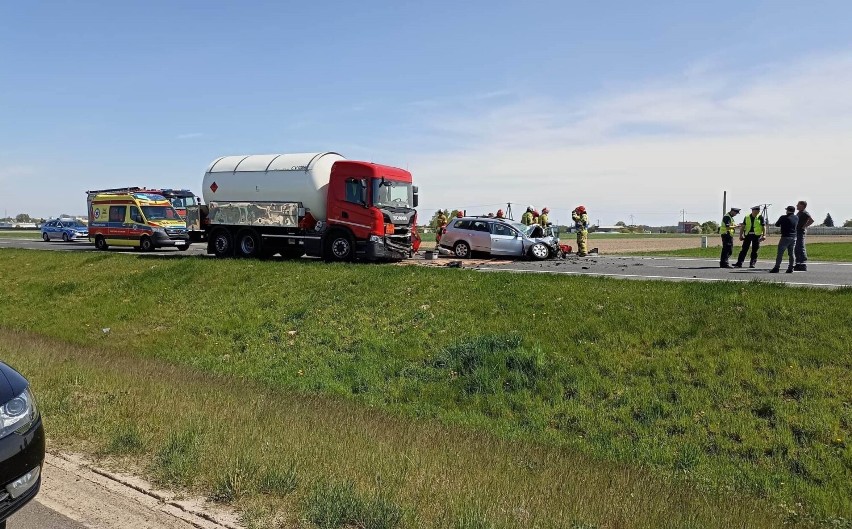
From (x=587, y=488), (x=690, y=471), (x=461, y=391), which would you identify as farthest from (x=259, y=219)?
(x=587, y=488)

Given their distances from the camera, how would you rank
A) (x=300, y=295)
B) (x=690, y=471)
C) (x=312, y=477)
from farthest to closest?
(x=300, y=295) → (x=690, y=471) → (x=312, y=477)

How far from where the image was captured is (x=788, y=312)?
10.6 metres

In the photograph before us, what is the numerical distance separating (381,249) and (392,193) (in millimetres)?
1977

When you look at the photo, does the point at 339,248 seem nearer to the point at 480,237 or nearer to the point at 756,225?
the point at 480,237

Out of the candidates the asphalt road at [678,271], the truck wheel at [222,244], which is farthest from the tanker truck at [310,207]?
the asphalt road at [678,271]

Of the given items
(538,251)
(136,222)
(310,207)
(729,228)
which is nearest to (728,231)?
(729,228)

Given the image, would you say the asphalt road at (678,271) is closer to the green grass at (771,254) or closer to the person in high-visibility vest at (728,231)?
the person in high-visibility vest at (728,231)

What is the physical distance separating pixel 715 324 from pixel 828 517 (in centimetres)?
456

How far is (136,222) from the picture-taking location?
28.3 meters

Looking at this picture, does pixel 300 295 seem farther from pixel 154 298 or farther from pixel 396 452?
pixel 396 452

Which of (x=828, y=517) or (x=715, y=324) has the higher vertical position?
(x=715, y=324)

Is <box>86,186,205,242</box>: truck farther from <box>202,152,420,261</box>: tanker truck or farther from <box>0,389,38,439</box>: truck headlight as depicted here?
<box>0,389,38,439</box>: truck headlight

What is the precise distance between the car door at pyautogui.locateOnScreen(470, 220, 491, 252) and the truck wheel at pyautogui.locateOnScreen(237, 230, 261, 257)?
7341 millimetres

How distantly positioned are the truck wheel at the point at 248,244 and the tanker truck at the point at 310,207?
10 mm
